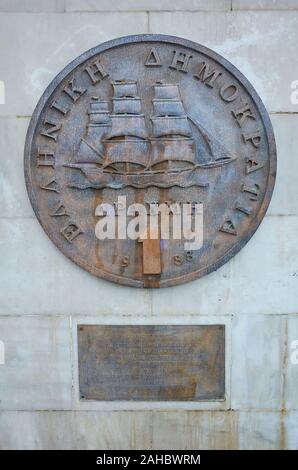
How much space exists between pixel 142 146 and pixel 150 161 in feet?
0.47

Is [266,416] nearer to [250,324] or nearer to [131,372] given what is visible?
[250,324]

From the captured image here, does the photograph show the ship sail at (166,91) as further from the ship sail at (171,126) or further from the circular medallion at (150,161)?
the ship sail at (171,126)

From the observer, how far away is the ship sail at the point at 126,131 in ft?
13.3

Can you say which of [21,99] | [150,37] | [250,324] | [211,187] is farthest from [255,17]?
[250,324]

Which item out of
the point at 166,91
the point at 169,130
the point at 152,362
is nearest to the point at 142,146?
the point at 169,130

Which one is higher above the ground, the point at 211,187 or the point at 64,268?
the point at 211,187

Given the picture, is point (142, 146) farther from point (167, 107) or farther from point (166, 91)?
point (166, 91)

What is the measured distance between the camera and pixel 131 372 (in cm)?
430

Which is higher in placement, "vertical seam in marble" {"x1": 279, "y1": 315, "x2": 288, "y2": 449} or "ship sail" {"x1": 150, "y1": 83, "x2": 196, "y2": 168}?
"ship sail" {"x1": 150, "y1": 83, "x2": 196, "y2": 168}

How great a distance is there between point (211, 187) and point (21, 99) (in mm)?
1790

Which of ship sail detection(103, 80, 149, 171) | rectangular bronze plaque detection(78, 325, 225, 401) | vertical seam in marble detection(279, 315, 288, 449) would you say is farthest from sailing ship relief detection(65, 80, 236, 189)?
vertical seam in marble detection(279, 315, 288, 449)

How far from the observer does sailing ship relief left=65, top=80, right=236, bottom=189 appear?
159 inches

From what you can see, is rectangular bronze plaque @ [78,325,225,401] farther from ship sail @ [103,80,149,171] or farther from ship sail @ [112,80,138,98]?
ship sail @ [112,80,138,98]
